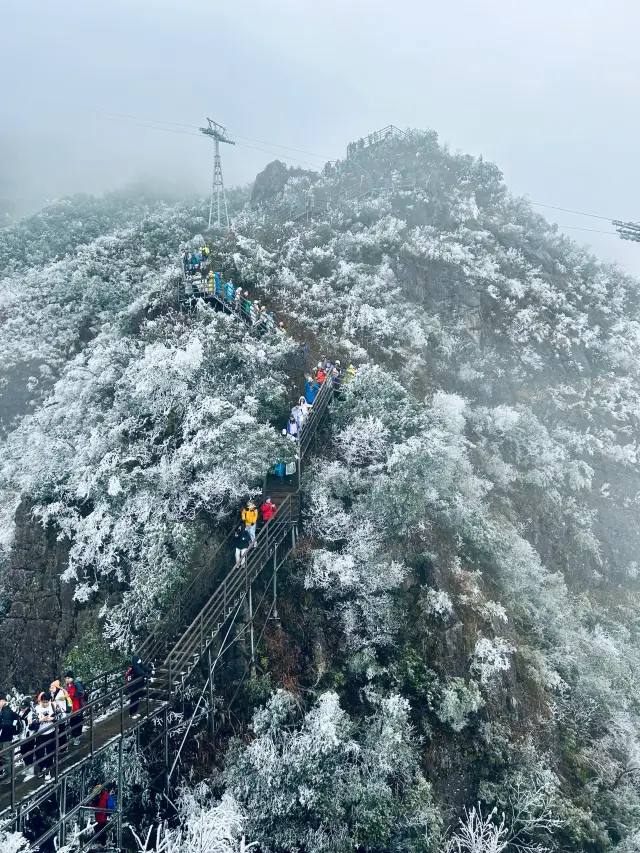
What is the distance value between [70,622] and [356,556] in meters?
8.94

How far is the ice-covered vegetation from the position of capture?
41.8 feet

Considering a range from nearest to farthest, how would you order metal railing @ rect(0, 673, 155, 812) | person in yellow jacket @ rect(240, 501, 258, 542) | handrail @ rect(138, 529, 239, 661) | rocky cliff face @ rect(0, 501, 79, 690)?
1. metal railing @ rect(0, 673, 155, 812)
2. handrail @ rect(138, 529, 239, 661)
3. person in yellow jacket @ rect(240, 501, 258, 542)
4. rocky cliff face @ rect(0, 501, 79, 690)

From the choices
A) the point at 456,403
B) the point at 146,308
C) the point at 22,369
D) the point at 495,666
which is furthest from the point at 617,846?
the point at 22,369

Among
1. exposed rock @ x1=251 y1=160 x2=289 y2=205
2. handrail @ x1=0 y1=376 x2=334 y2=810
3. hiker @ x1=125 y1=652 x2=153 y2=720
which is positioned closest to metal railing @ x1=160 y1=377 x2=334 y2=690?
handrail @ x1=0 y1=376 x2=334 y2=810

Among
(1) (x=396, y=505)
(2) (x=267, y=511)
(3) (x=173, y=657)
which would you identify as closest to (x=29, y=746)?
(3) (x=173, y=657)

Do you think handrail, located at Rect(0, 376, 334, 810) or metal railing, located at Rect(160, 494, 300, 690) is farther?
metal railing, located at Rect(160, 494, 300, 690)

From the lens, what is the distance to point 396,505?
663 inches

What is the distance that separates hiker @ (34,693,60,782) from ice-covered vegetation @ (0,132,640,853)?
3018 millimetres

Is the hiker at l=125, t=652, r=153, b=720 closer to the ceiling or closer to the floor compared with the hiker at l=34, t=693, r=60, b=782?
closer to the floor

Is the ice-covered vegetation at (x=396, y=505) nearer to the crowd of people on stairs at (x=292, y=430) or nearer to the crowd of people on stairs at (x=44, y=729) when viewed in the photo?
the crowd of people on stairs at (x=292, y=430)

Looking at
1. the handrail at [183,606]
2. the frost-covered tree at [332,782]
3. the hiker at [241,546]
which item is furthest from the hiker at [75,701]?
the hiker at [241,546]

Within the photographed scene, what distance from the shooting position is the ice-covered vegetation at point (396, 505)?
12750 mm

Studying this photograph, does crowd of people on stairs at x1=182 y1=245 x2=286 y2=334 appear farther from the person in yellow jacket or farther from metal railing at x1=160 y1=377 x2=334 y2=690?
the person in yellow jacket

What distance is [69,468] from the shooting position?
18.4m
